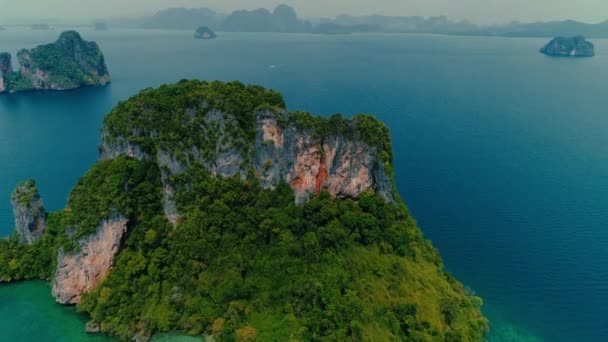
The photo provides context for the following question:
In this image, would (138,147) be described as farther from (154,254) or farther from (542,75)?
(542,75)

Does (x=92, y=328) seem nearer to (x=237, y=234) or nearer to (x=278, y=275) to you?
(x=237, y=234)

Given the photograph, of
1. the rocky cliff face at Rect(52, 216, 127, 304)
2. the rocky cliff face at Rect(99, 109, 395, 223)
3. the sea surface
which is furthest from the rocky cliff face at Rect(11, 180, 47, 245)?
the rocky cliff face at Rect(99, 109, 395, 223)

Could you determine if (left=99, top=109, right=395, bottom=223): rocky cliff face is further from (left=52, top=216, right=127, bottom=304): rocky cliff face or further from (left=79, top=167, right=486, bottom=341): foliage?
(left=52, top=216, right=127, bottom=304): rocky cliff face

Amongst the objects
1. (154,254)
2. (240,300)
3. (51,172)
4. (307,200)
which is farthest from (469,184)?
(51,172)

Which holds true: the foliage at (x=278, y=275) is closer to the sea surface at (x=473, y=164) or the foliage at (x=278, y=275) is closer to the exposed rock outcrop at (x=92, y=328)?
the exposed rock outcrop at (x=92, y=328)

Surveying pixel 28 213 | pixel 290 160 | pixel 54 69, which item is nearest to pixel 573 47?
pixel 290 160
